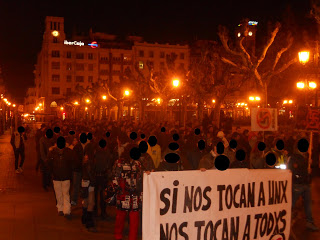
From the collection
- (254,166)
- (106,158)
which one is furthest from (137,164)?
(254,166)

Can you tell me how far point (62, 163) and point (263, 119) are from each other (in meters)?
4.77

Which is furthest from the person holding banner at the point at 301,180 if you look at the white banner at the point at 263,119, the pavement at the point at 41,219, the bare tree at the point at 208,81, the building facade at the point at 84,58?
the building facade at the point at 84,58

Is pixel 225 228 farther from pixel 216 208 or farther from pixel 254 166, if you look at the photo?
pixel 254 166

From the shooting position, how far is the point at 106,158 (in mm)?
7547

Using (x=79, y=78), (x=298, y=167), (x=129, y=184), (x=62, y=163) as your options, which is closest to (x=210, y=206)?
(x=129, y=184)

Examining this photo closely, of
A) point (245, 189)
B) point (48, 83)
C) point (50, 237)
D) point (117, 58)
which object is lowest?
point (50, 237)

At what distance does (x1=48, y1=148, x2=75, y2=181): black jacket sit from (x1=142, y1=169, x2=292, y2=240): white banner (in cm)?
387

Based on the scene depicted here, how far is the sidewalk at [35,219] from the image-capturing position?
7.13 meters

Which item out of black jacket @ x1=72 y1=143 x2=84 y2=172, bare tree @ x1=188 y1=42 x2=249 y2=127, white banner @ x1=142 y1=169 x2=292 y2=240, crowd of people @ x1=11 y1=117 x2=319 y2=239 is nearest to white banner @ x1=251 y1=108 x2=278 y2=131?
crowd of people @ x1=11 y1=117 x2=319 y2=239

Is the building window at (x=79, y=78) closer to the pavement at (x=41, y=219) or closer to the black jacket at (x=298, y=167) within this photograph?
the pavement at (x=41, y=219)

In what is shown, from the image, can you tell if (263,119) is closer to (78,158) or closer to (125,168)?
(78,158)

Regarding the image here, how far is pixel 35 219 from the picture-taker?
8.09m

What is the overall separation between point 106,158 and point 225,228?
11.5 feet

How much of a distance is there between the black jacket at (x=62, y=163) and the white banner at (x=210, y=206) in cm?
387
